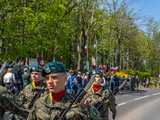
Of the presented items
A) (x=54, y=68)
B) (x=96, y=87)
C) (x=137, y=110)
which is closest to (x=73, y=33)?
(x=137, y=110)

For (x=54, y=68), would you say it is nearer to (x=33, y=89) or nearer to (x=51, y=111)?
(x=51, y=111)

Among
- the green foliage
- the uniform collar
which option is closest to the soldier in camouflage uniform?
the uniform collar

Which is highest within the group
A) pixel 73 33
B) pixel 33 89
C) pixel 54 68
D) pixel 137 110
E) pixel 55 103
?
pixel 73 33

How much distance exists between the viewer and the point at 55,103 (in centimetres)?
532

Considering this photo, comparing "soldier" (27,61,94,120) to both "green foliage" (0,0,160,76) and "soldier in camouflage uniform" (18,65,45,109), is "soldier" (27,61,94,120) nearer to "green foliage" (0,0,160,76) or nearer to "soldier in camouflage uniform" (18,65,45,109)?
"soldier in camouflage uniform" (18,65,45,109)

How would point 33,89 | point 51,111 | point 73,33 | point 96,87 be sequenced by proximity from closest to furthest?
point 51,111 < point 33,89 < point 96,87 < point 73,33

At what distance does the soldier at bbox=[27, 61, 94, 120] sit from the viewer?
5.24m

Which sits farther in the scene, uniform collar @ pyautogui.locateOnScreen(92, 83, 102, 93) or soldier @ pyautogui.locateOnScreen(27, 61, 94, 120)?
uniform collar @ pyautogui.locateOnScreen(92, 83, 102, 93)

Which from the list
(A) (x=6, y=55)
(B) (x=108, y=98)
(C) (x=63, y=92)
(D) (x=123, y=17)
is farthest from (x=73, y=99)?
(D) (x=123, y=17)

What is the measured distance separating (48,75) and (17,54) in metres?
32.1

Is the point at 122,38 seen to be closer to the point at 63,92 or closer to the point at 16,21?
the point at 16,21

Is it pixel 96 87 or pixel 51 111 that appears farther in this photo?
pixel 96 87

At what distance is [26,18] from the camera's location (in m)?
37.3

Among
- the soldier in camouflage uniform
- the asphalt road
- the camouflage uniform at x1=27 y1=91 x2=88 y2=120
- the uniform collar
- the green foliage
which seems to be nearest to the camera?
the camouflage uniform at x1=27 y1=91 x2=88 y2=120
